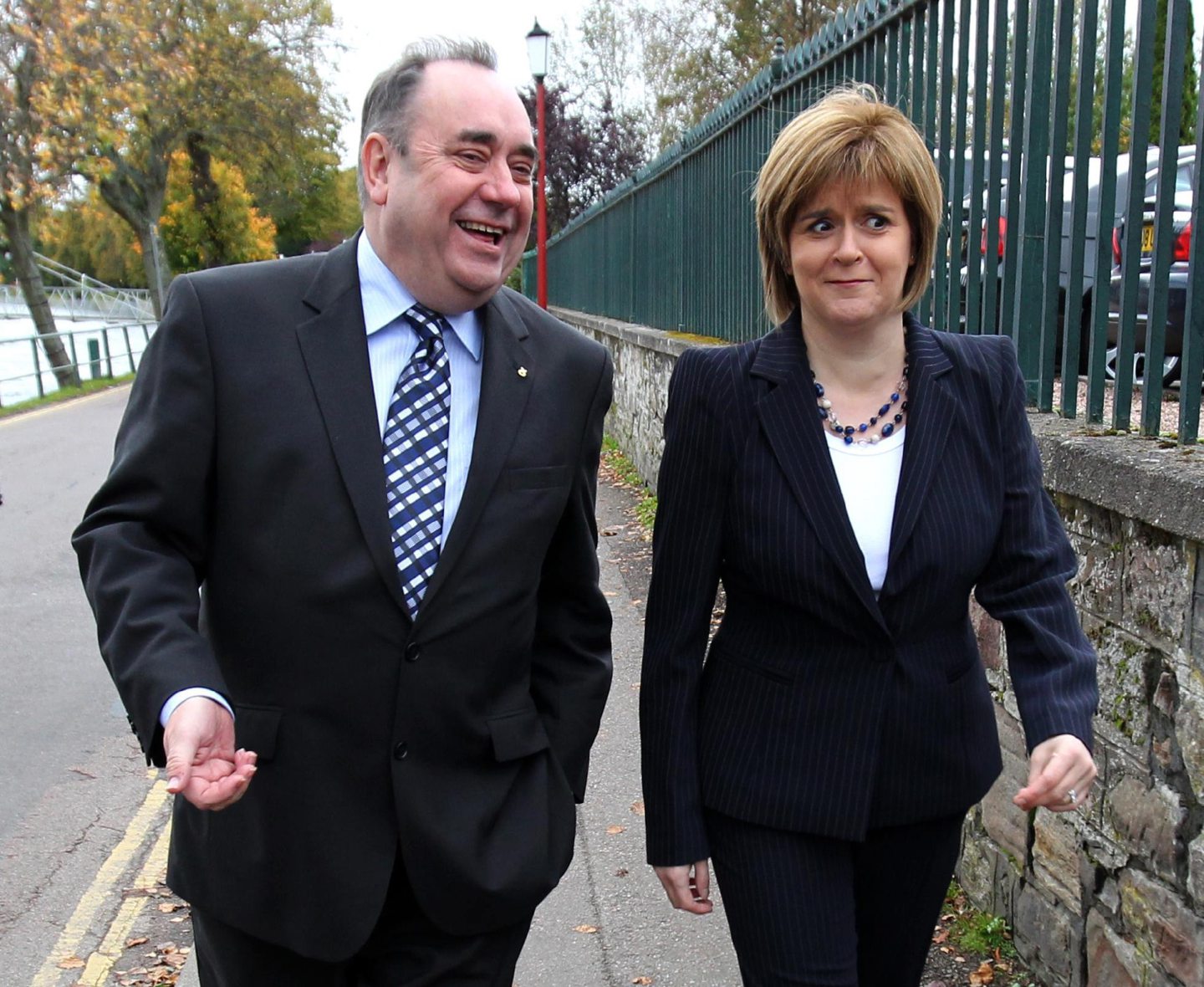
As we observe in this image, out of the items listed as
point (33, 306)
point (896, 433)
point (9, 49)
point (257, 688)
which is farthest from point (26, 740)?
point (33, 306)

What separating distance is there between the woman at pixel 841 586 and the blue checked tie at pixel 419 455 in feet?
1.33

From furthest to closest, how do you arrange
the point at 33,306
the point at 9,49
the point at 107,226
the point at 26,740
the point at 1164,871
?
the point at 107,226
the point at 33,306
the point at 9,49
the point at 26,740
the point at 1164,871

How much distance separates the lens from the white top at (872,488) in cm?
222

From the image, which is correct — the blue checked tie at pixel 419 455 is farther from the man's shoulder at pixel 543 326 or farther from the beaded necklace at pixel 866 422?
the beaded necklace at pixel 866 422

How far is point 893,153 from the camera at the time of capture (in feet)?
7.22

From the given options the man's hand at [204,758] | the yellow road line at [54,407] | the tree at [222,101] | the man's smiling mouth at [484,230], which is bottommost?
the yellow road line at [54,407]

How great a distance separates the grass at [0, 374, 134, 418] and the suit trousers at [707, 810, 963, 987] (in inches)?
812

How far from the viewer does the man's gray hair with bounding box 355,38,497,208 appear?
215 centimetres

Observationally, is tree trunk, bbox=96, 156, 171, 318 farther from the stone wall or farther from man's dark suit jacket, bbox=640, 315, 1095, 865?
man's dark suit jacket, bbox=640, 315, 1095, 865

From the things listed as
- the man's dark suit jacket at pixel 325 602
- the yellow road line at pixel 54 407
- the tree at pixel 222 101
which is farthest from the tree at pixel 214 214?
the man's dark suit jacket at pixel 325 602

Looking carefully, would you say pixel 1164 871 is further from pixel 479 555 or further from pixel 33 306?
pixel 33 306

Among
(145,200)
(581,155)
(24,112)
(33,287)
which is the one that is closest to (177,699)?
(24,112)

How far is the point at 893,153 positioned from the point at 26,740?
186 inches

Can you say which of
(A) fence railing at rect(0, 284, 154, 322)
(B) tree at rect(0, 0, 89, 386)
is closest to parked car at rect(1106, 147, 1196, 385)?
(B) tree at rect(0, 0, 89, 386)
